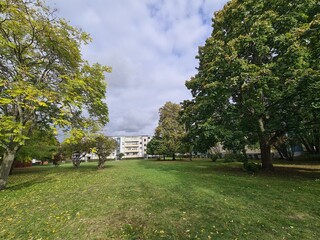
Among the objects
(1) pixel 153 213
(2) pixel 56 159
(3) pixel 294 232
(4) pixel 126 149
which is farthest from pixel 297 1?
(4) pixel 126 149

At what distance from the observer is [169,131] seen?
38281 millimetres

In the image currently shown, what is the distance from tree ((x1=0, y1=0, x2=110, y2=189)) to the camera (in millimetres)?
9060

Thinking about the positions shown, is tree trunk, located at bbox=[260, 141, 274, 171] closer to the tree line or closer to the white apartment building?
the tree line

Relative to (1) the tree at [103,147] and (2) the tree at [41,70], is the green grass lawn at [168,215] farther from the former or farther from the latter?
(1) the tree at [103,147]

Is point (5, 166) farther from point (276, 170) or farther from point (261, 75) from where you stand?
point (276, 170)

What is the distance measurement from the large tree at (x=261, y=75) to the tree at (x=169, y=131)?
21.6 metres

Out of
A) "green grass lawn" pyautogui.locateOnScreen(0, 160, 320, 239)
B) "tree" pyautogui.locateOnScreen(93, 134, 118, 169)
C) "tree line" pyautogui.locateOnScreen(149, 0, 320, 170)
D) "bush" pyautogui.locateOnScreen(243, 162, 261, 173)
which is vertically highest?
"tree line" pyautogui.locateOnScreen(149, 0, 320, 170)

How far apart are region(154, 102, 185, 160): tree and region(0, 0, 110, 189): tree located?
25548 mm

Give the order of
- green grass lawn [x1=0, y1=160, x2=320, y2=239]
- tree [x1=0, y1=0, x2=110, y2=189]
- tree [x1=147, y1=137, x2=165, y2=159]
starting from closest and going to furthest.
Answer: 1. green grass lawn [x1=0, y1=160, x2=320, y2=239]
2. tree [x1=0, y1=0, x2=110, y2=189]
3. tree [x1=147, y1=137, x2=165, y2=159]

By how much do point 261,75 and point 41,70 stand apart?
45.2 feet

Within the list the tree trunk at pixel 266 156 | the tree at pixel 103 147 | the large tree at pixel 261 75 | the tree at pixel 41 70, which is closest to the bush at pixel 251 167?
the tree trunk at pixel 266 156

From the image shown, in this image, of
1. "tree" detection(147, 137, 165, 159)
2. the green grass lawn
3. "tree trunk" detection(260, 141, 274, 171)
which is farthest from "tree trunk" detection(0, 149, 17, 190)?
"tree" detection(147, 137, 165, 159)

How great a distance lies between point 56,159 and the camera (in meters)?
33.3

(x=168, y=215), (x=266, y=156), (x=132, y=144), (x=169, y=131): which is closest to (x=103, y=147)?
(x=266, y=156)
